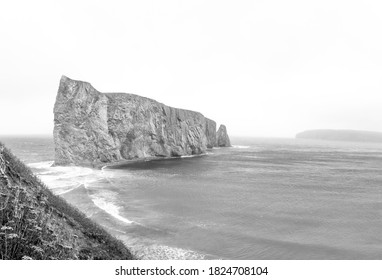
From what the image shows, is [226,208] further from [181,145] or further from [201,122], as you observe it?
[201,122]

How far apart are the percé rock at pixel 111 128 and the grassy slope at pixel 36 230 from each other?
54.7m

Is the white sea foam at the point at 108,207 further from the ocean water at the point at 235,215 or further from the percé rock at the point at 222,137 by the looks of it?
the percé rock at the point at 222,137

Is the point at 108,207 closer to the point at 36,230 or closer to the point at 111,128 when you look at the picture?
the point at 36,230

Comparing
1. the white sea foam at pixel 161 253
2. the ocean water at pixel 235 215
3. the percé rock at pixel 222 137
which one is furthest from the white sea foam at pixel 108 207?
the percé rock at pixel 222 137

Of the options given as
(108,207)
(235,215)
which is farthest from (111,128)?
(235,215)

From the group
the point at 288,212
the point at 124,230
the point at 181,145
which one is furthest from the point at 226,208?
the point at 181,145

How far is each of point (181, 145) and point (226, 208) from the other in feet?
219

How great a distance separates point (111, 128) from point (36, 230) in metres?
66.3

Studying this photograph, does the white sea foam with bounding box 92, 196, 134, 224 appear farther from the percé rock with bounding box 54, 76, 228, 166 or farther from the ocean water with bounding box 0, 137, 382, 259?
the percé rock with bounding box 54, 76, 228, 166

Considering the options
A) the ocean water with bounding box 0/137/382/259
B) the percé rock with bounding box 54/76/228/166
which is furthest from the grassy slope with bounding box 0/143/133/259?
the percé rock with bounding box 54/76/228/166

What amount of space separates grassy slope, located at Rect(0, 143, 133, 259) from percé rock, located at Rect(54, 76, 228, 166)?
54.7 meters

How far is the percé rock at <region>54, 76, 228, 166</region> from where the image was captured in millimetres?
59656

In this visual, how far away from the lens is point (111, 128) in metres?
68.8

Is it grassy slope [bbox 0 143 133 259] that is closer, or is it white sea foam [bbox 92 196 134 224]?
grassy slope [bbox 0 143 133 259]
